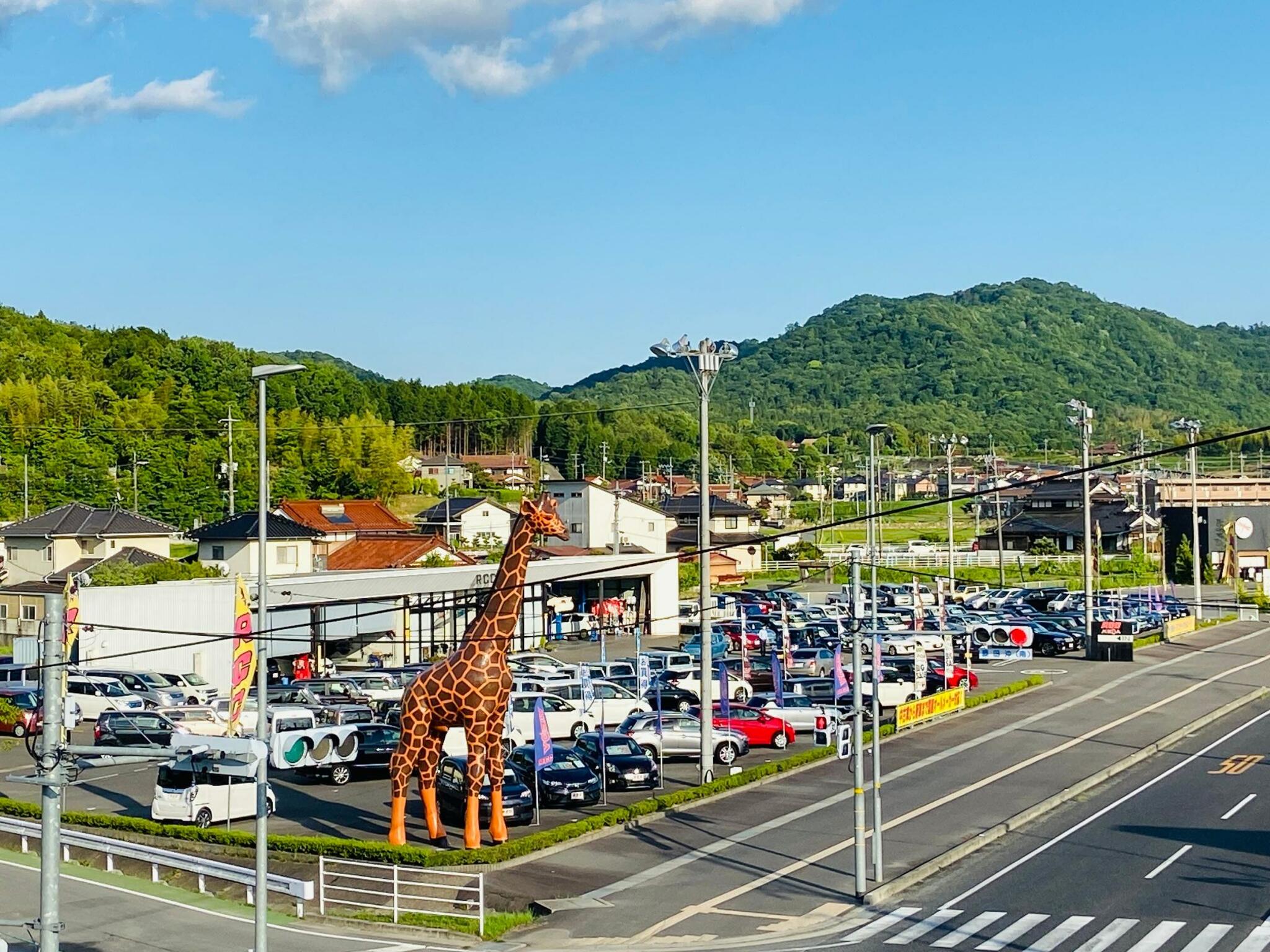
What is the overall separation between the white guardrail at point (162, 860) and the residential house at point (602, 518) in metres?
57.0

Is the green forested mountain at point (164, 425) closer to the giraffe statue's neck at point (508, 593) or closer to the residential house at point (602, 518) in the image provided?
the residential house at point (602, 518)

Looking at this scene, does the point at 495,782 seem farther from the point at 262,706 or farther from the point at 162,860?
the point at 262,706

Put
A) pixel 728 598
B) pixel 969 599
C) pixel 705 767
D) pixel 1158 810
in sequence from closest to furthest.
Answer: pixel 1158 810 → pixel 705 767 → pixel 728 598 → pixel 969 599

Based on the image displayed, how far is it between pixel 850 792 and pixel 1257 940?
1284 cm

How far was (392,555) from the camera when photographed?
68.1 metres

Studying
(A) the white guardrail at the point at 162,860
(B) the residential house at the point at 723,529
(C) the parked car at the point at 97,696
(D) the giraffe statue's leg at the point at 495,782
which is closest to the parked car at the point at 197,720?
(C) the parked car at the point at 97,696

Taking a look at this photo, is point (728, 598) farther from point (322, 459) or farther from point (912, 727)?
point (322, 459)

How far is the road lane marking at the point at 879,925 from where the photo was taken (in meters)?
21.0

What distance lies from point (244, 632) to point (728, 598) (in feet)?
162

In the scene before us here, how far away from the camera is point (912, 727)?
4016 cm

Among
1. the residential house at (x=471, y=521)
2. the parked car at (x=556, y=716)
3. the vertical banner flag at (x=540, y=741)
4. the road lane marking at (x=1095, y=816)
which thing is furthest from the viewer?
the residential house at (x=471, y=521)

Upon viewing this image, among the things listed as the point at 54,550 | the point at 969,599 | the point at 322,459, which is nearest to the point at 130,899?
the point at 54,550

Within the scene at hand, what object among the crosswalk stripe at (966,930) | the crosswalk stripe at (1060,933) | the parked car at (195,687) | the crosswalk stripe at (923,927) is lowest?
the crosswalk stripe at (923,927)

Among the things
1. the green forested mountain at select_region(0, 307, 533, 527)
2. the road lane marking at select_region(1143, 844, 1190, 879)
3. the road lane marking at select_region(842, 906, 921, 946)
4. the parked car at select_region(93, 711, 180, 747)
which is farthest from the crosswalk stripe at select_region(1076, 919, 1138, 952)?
the green forested mountain at select_region(0, 307, 533, 527)
